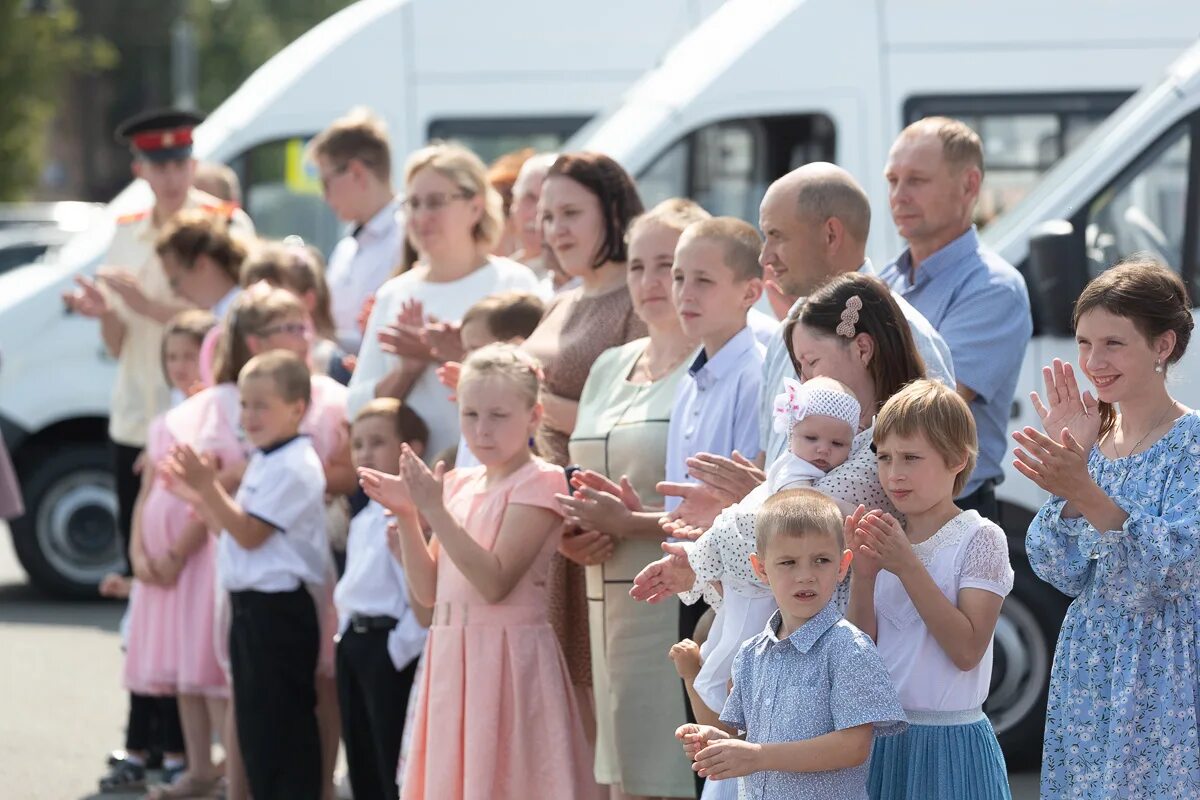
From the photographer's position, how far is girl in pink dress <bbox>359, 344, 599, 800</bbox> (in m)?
5.71

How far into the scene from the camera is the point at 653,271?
573 cm

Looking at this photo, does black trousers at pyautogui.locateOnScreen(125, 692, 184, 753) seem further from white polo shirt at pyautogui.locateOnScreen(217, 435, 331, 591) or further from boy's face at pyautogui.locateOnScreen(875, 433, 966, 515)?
boy's face at pyautogui.locateOnScreen(875, 433, 966, 515)

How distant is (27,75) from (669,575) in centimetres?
3283

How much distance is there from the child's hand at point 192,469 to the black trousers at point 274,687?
39cm

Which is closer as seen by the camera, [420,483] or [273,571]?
[420,483]

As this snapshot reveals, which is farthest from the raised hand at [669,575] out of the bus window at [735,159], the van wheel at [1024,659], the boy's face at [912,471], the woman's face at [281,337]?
the bus window at [735,159]

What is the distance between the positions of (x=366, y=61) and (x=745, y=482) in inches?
288

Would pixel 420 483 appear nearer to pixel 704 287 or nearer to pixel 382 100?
pixel 704 287

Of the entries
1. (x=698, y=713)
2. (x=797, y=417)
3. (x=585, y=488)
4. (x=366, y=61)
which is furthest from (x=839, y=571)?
(x=366, y=61)

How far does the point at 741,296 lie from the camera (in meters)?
5.48

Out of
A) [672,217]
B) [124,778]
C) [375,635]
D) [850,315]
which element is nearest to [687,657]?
[850,315]

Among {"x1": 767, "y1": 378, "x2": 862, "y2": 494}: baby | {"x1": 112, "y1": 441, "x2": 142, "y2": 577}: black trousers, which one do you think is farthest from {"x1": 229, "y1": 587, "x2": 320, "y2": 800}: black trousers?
{"x1": 767, "y1": 378, "x2": 862, "y2": 494}: baby

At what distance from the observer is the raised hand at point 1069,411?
4516mm

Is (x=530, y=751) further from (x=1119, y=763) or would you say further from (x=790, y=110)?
(x=790, y=110)
